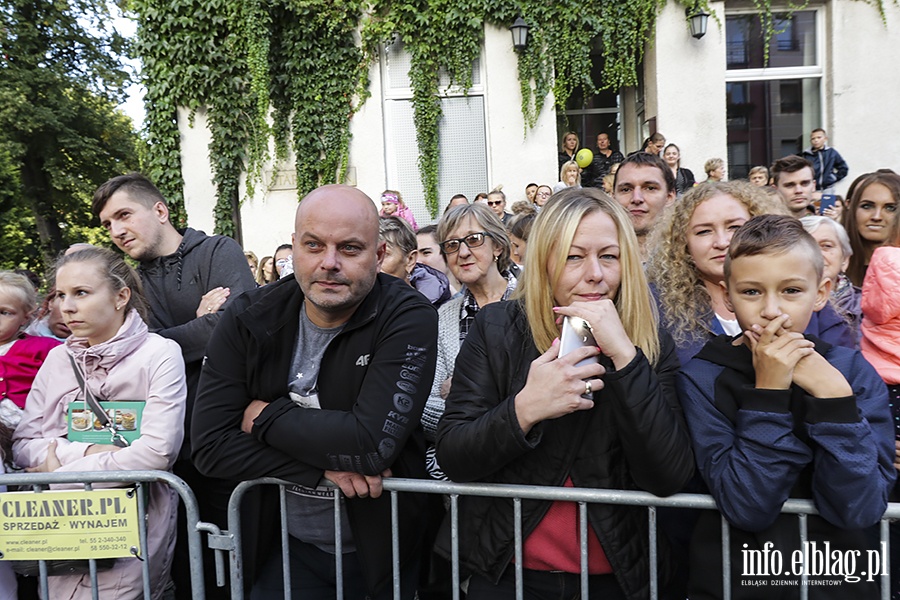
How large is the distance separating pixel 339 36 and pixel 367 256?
8.70 metres

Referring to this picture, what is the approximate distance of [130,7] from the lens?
31.9 ft

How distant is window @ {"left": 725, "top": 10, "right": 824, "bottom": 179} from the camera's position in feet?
34.0

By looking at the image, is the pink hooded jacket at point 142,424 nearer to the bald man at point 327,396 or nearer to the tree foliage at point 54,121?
the bald man at point 327,396

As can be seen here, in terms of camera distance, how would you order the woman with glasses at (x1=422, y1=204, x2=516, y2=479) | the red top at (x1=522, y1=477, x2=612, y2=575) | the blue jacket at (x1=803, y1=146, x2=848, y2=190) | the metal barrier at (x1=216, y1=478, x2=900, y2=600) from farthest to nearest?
the blue jacket at (x1=803, y1=146, x2=848, y2=190) < the woman with glasses at (x1=422, y1=204, x2=516, y2=479) < the red top at (x1=522, y1=477, x2=612, y2=575) < the metal barrier at (x1=216, y1=478, x2=900, y2=600)

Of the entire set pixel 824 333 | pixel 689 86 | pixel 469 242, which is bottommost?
pixel 824 333

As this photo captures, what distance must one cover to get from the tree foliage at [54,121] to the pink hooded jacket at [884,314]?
18748 mm

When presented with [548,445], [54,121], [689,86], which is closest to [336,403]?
[548,445]

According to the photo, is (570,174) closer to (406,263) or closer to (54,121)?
(406,263)

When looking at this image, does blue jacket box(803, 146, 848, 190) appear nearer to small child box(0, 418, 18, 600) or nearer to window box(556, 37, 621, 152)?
window box(556, 37, 621, 152)

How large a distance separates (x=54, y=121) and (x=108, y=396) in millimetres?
18865

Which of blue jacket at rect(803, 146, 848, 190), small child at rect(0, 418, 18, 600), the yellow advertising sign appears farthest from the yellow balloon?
the yellow advertising sign

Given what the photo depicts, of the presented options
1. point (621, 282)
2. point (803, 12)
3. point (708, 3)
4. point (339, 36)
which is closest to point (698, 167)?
point (708, 3)

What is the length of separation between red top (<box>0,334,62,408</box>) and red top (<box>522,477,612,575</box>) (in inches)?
101

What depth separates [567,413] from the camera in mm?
1796
